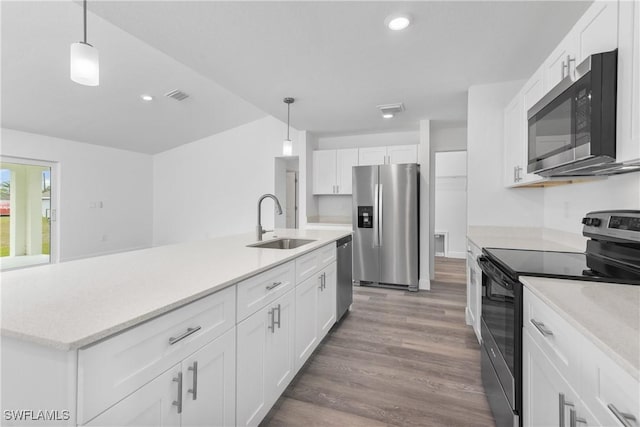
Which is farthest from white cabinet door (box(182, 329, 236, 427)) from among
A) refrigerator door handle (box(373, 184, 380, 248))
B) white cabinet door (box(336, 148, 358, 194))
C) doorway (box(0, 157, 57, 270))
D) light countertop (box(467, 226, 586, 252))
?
doorway (box(0, 157, 57, 270))

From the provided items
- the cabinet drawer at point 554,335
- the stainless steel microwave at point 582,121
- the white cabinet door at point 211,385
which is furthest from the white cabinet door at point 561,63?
the white cabinet door at point 211,385

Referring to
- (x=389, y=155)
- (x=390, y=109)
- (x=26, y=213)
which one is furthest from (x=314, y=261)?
(x=26, y=213)

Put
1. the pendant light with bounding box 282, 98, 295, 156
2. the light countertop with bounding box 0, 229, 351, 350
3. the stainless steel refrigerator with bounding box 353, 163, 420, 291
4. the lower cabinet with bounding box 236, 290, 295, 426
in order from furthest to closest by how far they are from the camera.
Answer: the stainless steel refrigerator with bounding box 353, 163, 420, 291
the pendant light with bounding box 282, 98, 295, 156
the lower cabinet with bounding box 236, 290, 295, 426
the light countertop with bounding box 0, 229, 351, 350

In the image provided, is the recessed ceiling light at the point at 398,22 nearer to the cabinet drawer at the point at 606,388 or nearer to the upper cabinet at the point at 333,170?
the cabinet drawer at the point at 606,388

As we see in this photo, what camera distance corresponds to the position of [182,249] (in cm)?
203

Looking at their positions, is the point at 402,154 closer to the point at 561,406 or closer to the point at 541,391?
the point at 541,391

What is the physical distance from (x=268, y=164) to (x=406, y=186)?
284 cm

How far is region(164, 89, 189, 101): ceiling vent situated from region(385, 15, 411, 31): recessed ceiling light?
3.55 m

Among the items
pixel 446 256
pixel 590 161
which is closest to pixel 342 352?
pixel 590 161

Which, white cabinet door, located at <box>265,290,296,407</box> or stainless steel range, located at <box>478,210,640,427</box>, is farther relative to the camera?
white cabinet door, located at <box>265,290,296,407</box>

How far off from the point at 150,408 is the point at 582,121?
81.2 inches

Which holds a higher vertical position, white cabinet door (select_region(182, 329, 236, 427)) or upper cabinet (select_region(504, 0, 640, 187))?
upper cabinet (select_region(504, 0, 640, 187))

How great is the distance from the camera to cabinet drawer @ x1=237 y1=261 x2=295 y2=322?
1.35 meters

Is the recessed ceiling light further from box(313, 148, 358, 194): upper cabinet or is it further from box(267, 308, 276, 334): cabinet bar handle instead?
box(313, 148, 358, 194): upper cabinet
